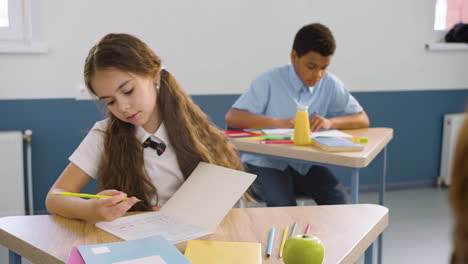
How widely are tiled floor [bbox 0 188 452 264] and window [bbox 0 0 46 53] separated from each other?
3.90ft

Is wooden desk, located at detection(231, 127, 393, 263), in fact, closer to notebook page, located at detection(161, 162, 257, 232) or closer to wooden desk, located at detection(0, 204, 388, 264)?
wooden desk, located at detection(0, 204, 388, 264)

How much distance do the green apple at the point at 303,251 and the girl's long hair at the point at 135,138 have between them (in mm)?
601

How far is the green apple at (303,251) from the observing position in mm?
932

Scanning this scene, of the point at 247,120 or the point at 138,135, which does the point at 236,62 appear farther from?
the point at 138,135

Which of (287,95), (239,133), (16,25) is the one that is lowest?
(239,133)

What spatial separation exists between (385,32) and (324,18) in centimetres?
51

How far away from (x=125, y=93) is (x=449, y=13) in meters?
3.38

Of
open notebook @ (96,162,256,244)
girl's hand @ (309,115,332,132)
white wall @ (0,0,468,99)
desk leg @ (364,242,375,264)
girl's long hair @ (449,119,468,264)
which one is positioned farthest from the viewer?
white wall @ (0,0,468,99)

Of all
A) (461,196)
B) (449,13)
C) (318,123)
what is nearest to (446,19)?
(449,13)

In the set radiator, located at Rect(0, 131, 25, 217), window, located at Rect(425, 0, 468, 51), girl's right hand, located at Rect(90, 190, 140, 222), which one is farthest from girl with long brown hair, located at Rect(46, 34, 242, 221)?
window, located at Rect(425, 0, 468, 51)

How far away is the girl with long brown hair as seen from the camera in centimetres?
146

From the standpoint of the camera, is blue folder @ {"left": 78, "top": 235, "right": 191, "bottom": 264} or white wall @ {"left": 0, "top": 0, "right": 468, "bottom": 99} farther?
white wall @ {"left": 0, "top": 0, "right": 468, "bottom": 99}

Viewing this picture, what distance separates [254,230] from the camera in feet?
3.91

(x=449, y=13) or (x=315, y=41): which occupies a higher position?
(x=449, y=13)
